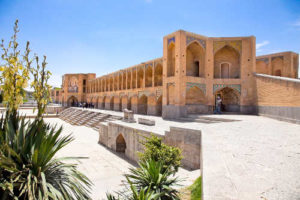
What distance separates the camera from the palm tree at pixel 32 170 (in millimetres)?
2064

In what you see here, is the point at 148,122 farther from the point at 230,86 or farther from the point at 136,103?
the point at 136,103

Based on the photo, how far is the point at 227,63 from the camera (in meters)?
15.4

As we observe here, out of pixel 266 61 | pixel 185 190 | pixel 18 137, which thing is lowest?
pixel 185 190

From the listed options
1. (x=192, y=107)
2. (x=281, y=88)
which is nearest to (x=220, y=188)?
(x=281, y=88)

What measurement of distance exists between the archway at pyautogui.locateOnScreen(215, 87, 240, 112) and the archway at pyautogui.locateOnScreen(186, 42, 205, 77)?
2.73 metres

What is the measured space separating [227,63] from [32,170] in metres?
15.8

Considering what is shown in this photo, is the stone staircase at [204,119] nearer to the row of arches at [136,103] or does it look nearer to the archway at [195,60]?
the archway at [195,60]

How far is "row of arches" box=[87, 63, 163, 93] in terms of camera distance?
1909 centimetres

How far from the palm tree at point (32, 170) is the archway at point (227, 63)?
1499 centimetres

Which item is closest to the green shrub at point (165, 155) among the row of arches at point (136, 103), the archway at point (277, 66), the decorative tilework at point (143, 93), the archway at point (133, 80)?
the row of arches at point (136, 103)

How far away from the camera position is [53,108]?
35.3 m

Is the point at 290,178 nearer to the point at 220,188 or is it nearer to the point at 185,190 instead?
the point at 220,188

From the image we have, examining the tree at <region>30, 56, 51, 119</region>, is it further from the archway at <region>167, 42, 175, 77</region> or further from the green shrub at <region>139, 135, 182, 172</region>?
the archway at <region>167, 42, 175, 77</region>

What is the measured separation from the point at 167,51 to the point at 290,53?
1095 centimetres
